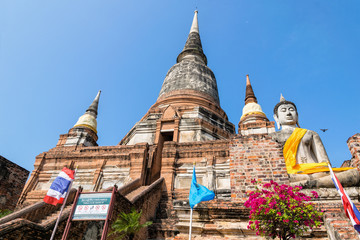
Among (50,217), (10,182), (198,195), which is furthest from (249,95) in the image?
(50,217)

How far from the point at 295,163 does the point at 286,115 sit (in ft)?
8.48

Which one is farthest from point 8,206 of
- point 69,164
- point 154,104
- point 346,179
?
point 346,179

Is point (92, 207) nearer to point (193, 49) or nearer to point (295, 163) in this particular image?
point (295, 163)

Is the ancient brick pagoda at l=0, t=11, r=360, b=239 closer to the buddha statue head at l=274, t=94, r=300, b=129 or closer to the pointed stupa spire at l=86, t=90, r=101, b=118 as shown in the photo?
the pointed stupa spire at l=86, t=90, r=101, b=118

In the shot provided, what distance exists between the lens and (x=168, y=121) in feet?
51.9

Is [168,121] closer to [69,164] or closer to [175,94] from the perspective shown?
[175,94]

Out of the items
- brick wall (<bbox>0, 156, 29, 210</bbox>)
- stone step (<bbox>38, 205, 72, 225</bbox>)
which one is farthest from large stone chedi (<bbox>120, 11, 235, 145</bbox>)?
stone step (<bbox>38, 205, 72, 225</bbox>)

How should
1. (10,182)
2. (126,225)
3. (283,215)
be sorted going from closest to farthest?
1. (283,215)
2. (126,225)
3. (10,182)

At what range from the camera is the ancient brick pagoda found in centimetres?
518

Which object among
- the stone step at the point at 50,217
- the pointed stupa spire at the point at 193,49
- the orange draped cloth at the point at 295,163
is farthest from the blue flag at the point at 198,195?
the pointed stupa spire at the point at 193,49

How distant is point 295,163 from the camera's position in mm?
6719

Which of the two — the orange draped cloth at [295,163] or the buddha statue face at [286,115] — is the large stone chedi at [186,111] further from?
the orange draped cloth at [295,163]

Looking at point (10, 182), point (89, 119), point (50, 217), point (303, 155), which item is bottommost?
point (50, 217)

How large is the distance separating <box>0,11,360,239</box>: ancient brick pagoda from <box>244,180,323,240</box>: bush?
1.68 ft
